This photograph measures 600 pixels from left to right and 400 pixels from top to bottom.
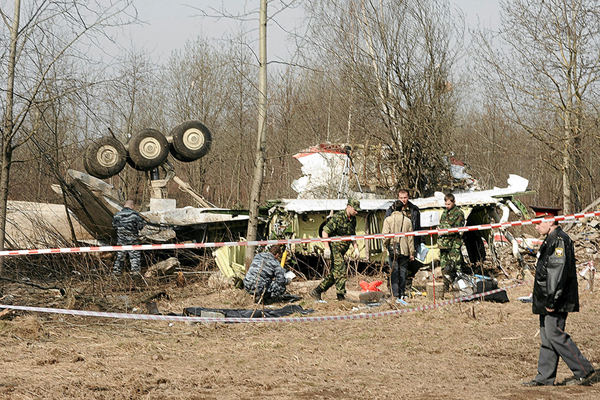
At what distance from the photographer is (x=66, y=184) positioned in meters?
11.3

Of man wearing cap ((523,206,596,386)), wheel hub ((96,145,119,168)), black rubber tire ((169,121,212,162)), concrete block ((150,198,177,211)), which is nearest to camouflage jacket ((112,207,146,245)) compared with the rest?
concrete block ((150,198,177,211))

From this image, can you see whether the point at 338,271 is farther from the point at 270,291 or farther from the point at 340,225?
the point at 270,291

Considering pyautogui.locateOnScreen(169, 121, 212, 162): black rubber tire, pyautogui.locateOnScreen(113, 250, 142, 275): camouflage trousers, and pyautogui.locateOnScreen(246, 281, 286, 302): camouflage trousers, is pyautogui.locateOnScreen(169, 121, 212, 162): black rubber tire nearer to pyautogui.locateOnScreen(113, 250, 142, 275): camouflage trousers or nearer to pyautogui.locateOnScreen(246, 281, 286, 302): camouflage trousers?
pyautogui.locateOnScreen(113, 250, 142, 275): camouflage trousers

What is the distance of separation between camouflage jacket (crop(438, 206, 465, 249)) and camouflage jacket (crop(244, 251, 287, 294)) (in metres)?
2.91

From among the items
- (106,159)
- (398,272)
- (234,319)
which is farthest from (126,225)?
(398,272)

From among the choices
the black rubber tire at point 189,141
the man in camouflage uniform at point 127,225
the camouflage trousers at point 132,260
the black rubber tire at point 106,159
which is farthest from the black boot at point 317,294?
the black rubber tire at point 106,159

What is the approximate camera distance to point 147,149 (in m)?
12.5

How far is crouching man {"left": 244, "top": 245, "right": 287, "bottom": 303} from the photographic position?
9312 mm

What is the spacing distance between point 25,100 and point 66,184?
3.32 meters

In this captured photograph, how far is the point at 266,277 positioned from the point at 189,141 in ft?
15.6

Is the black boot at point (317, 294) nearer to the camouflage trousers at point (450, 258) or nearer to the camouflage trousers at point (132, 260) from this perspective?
the camouflage trousers at point (450, 258)

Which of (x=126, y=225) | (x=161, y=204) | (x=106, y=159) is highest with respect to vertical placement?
(x=106, y=159)

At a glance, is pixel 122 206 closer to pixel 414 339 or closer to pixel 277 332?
pixel 277 332

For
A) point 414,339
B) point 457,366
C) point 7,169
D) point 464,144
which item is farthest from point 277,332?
point 464,144
